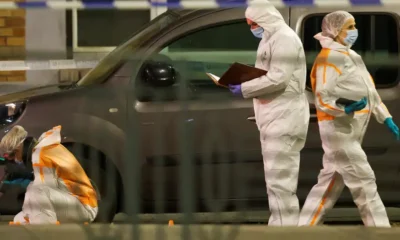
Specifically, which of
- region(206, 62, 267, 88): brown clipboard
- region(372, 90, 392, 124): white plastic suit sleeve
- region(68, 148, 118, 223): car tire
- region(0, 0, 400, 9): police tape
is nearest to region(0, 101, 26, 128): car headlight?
region(68, 148, 118, 223): car tire

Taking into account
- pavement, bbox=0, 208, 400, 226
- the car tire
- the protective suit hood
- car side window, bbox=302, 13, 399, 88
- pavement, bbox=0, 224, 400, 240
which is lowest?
pavement, bbox=0, 224, 400, 240

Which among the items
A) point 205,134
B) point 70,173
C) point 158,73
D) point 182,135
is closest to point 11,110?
point 70,173

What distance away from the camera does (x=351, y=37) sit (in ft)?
19.9

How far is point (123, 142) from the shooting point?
6008mm

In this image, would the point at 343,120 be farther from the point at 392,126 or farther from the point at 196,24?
the point at 196,24

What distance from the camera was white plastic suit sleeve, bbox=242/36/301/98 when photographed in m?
5.82

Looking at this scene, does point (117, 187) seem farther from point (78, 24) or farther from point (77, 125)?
point (78, 24)

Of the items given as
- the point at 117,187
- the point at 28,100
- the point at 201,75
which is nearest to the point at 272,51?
the point at 201,75

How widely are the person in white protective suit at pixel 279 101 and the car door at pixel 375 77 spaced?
0.28 ft

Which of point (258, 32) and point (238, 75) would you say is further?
point (258, 32)

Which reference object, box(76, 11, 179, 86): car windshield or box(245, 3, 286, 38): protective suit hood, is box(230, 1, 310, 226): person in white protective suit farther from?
box(76, 11, 179, 86): car windshield

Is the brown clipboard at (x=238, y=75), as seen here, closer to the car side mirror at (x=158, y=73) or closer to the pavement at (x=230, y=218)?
the car side mirror at (x=158, y=73)

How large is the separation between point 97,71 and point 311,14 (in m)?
1.44

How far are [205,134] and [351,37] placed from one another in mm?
1105
